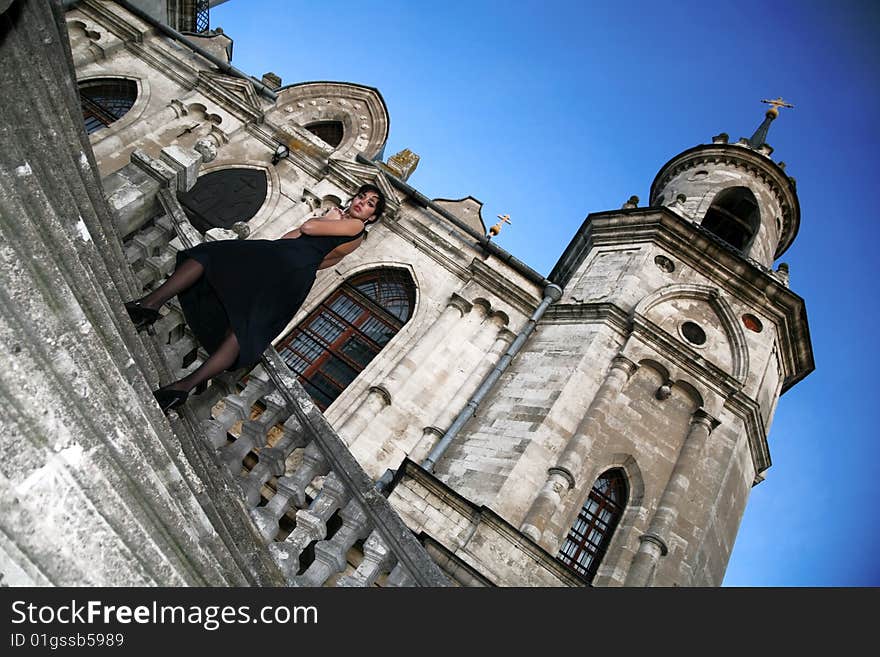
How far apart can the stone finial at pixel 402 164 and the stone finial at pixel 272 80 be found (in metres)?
3.77

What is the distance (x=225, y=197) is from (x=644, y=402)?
8.61 metres

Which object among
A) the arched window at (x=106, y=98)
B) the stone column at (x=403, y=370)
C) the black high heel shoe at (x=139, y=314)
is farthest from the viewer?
the arched window at (x=106, y=98)

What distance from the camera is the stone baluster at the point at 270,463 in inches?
214

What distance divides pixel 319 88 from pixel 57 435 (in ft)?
49.3

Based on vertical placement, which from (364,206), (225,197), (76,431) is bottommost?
(76,431)

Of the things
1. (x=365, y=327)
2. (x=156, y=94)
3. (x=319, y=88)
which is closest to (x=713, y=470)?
(x=365, y=327)

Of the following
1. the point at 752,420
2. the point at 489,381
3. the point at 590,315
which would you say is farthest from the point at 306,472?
the point at 752,420

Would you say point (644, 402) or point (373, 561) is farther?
point (644, 402)

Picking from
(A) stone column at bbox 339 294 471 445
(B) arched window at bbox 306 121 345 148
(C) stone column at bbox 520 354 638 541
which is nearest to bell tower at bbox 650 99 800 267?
(C) stone column at bbox 520 354 638 541

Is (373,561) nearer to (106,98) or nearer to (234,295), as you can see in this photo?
(234,295)

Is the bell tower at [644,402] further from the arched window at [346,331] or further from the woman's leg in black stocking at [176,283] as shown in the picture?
the woman's leg in black stocking at [176,283]

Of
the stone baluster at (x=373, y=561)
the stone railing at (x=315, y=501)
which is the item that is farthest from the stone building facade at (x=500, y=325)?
the stone baluster at (x=373, y=561)

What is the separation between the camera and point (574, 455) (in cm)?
1096

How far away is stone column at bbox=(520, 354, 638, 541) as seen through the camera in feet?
33.0
